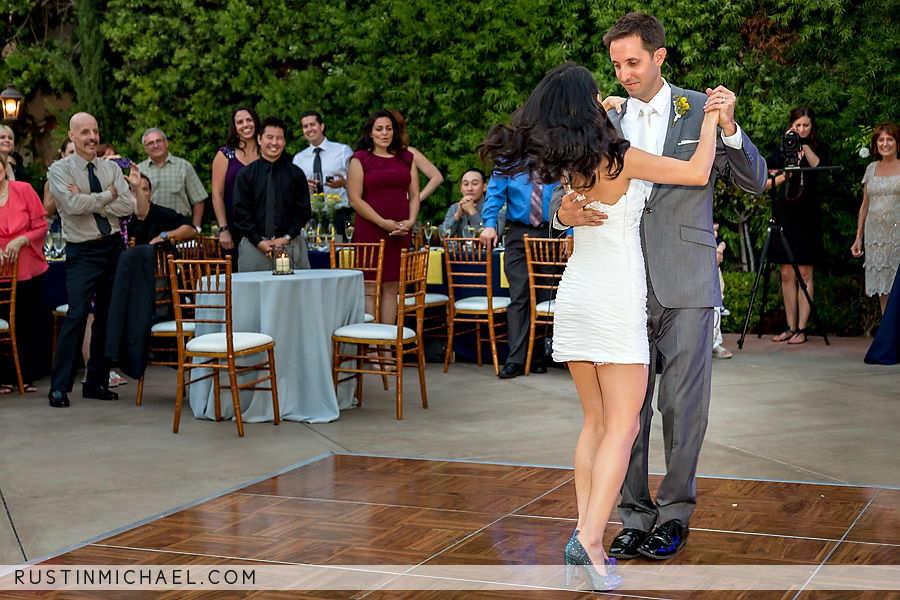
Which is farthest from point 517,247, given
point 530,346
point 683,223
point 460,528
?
point 683,223

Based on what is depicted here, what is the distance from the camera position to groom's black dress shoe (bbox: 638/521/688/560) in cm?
335

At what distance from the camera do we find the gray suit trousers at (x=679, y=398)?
10.8ft

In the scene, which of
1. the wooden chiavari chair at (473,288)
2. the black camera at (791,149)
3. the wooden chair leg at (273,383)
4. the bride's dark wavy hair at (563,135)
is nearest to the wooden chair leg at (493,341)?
the wooden chiavari chair at (473,288)

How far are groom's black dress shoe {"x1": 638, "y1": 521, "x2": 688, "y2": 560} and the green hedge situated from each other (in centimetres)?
629

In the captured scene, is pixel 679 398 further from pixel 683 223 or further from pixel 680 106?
pixel 680 106

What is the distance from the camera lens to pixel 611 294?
3000 mm

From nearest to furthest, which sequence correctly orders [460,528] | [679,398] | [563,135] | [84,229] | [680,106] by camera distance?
[563,135] → [680,106] → [679,398] → [460,528] → [84,229]

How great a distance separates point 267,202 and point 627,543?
3.98 meters

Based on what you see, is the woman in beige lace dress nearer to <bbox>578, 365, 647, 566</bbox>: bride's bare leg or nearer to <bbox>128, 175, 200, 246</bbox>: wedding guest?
<bbox>128, 175, 200, 246</bbox>: wedding guest

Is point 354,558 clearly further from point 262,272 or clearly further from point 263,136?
point 263,136

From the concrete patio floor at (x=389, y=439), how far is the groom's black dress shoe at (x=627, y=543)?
0.73 m

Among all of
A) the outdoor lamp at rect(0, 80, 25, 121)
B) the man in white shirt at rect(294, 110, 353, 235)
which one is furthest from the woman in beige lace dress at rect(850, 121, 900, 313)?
the outdoor lamp at rect(0, 80, 25, 121)

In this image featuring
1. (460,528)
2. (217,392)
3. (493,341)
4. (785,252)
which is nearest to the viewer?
(460,528)

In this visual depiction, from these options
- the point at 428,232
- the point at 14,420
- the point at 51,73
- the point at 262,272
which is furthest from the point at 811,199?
the point at 51,73
